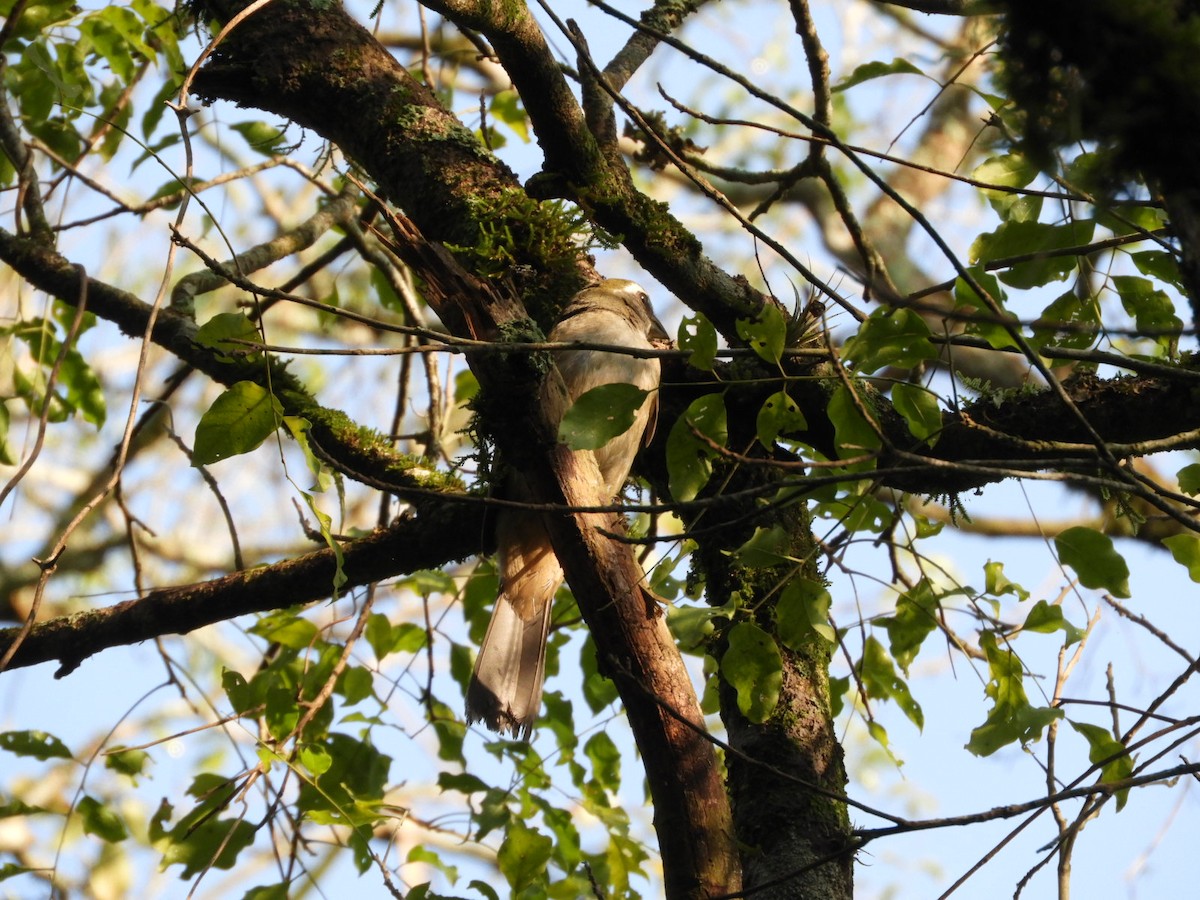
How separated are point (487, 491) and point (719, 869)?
3.56 ft

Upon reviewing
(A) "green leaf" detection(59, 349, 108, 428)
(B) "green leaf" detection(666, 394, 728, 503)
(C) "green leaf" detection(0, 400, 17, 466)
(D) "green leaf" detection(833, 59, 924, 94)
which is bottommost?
(B) "green leaf" detection(666, 394, 728, 503)

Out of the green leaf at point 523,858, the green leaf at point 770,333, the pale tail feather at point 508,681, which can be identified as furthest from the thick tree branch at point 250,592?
the green leaf at point 770,333

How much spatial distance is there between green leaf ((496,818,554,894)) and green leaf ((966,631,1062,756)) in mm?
987

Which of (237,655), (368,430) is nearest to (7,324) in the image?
(368,430)

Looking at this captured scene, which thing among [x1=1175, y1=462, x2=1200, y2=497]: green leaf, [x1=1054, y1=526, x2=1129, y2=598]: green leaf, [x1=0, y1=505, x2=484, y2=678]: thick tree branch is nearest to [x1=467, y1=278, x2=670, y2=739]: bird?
[x1=0, y1=505, x2=484, y2=678]: thick tree branch

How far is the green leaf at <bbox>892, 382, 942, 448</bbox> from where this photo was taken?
178 cm

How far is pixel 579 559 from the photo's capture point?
1829 mm

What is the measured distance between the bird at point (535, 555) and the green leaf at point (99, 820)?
1.25 metres

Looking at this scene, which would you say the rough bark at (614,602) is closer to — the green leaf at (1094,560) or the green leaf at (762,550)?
the green leaf at (762,550)

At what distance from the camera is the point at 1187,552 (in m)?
2.06

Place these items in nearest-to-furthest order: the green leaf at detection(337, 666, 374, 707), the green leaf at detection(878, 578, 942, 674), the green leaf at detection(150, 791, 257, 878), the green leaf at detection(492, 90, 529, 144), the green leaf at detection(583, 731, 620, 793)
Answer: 1. the green leaf at detection(878, 578, 942, 674)
2. the green leaf at detection(150, 791, 257, 878)
3. the green leaf at detection(337, 666, 374, 707)
4. the green leaf at detection(583, 731, 620, 793)
5. the green leaf at detection(492, 90, 529, 144)

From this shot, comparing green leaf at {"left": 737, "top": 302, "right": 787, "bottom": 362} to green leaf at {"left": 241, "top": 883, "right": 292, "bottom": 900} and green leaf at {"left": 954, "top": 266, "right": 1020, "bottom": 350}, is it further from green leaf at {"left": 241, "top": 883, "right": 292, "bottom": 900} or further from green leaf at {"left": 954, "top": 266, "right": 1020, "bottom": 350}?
green leaf at {"left": 241, "top": 883, "right": 292, "bottom": 900}

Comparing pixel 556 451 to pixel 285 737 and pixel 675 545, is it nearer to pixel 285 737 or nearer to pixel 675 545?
pixel 675 545

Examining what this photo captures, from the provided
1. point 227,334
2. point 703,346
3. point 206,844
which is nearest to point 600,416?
point 703,346
